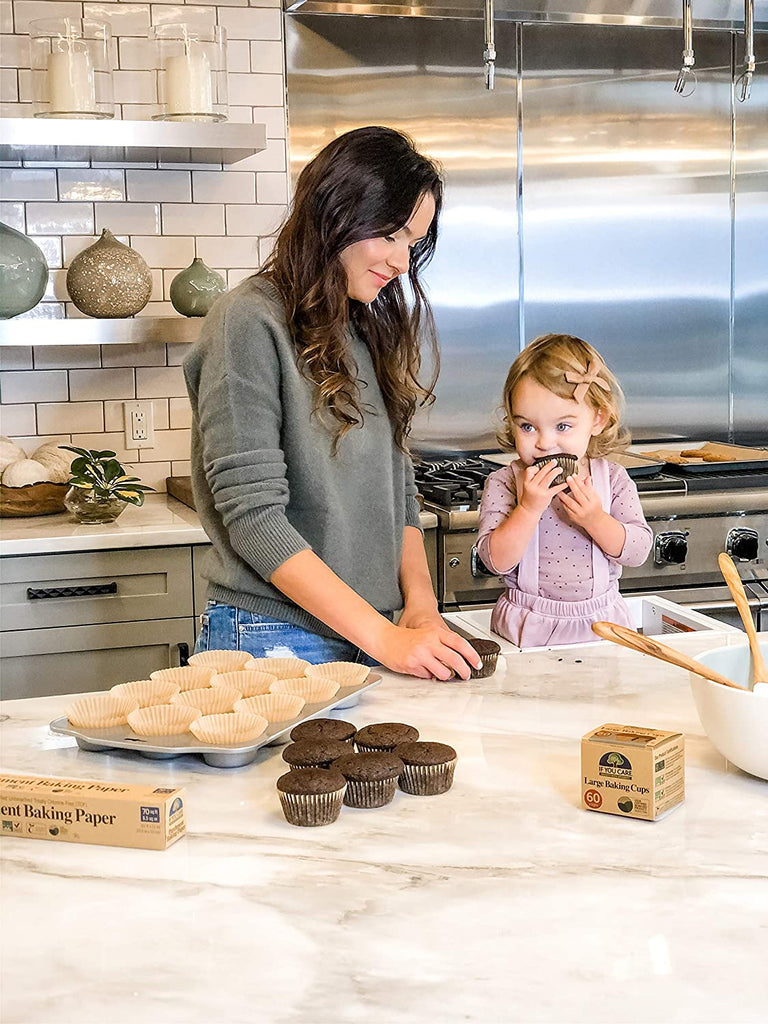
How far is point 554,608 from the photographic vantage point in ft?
7.38

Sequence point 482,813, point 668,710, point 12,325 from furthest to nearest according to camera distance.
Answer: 1. point 12,325
2. point 668,710
3. point 482,813

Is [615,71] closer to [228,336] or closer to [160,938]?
[228,336]

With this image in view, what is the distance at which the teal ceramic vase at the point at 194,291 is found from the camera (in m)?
3.29

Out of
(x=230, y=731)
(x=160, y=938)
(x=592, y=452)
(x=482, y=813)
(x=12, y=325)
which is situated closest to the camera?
(x=160, y=938)

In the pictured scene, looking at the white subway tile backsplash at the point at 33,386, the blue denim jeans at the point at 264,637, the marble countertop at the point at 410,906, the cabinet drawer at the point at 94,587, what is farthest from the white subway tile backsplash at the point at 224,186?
the marble countertop at the point at 410,906

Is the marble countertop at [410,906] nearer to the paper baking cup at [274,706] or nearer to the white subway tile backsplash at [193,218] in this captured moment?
the paper baking cup at [274,706]

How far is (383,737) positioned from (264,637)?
0.58 meters

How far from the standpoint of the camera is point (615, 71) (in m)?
3.96

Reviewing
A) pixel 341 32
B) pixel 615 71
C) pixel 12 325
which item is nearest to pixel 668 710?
pixel 12 325

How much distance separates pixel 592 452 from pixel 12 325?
5.32ft

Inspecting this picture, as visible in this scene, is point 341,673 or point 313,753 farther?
point 341,673

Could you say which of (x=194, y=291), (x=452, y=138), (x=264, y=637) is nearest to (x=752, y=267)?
(x=452, y=138)

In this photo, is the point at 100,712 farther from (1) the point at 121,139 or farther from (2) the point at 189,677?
(1) the point at 121,139

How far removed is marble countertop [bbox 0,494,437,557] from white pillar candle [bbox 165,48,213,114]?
3.65ft
